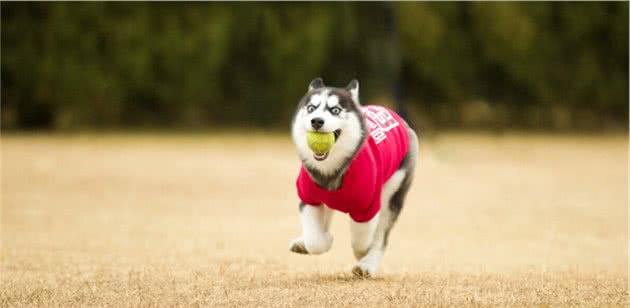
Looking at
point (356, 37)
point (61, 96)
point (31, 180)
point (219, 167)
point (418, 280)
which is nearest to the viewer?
point (418, 280)

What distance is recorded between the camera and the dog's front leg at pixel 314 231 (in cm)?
615

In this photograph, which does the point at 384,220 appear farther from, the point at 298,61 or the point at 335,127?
the point at 298,61

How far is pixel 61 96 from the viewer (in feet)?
86.0

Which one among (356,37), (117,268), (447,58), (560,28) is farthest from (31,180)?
(560,28)

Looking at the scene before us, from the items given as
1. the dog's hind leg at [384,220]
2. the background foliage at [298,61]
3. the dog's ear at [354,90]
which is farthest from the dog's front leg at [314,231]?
the background foliage at [298,61]

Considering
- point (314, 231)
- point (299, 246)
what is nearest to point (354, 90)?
point (314, 231)

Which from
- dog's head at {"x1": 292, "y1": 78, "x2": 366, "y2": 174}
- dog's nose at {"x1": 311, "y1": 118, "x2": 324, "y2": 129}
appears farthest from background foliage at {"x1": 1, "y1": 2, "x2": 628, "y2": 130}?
dog's nose at {"x1": 311, "y1": 118, "x2": 324, "y2": 129}

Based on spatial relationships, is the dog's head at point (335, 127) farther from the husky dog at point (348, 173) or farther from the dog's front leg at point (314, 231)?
the dog's front leg at point (314, 231)

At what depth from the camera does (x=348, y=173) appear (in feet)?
19.7

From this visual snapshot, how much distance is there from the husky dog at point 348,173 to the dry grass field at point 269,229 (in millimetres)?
321

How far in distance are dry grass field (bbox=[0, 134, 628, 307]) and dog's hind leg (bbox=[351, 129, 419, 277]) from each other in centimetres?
18

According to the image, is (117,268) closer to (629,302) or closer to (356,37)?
(629,302)

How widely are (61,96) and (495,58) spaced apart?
14.1 meters

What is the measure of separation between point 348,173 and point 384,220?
2.88 ft
